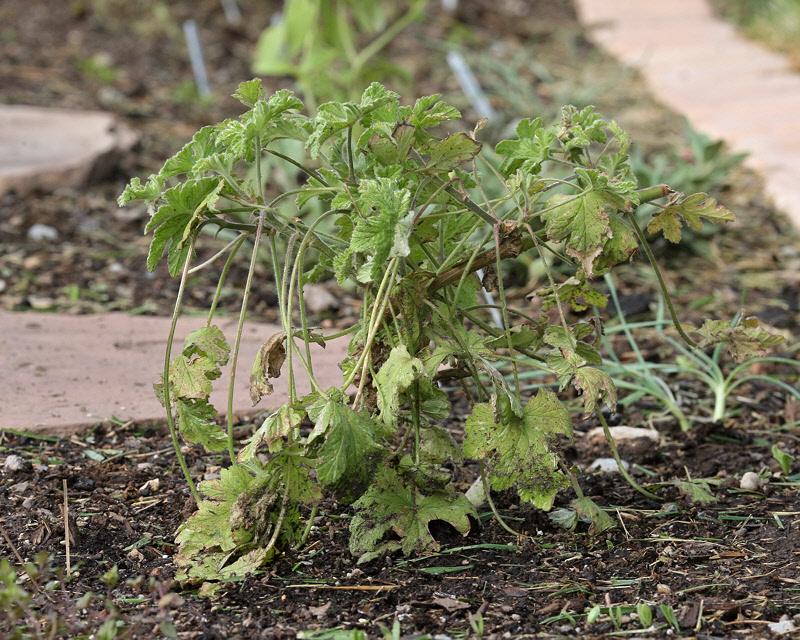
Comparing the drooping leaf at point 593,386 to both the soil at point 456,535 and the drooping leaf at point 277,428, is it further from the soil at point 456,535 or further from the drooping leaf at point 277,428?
the drooping leaf at point 277,428

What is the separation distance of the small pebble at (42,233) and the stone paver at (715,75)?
286 cm

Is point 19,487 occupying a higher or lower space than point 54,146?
lower

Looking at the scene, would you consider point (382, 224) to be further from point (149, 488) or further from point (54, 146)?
point (54, 146)

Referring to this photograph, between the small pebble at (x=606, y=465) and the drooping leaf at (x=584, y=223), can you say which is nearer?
the drooping leaf at (x=584, y=223)

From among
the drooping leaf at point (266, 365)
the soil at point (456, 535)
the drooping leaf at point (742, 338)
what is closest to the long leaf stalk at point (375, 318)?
the drooping leaf at point (266, 365)

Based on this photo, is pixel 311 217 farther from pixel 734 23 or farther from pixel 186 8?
pixel 734 23

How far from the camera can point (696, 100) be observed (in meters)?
5.13

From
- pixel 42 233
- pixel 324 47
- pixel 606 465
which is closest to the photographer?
pixel 606 465

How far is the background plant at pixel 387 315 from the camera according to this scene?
1353 mm

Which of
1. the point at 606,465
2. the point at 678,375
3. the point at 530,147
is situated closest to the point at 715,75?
the point at 678,375

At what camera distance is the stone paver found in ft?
13.9

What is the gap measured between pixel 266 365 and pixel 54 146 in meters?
2.77

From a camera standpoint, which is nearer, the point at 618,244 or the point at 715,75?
the point at 618,244

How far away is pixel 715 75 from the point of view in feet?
18.2
